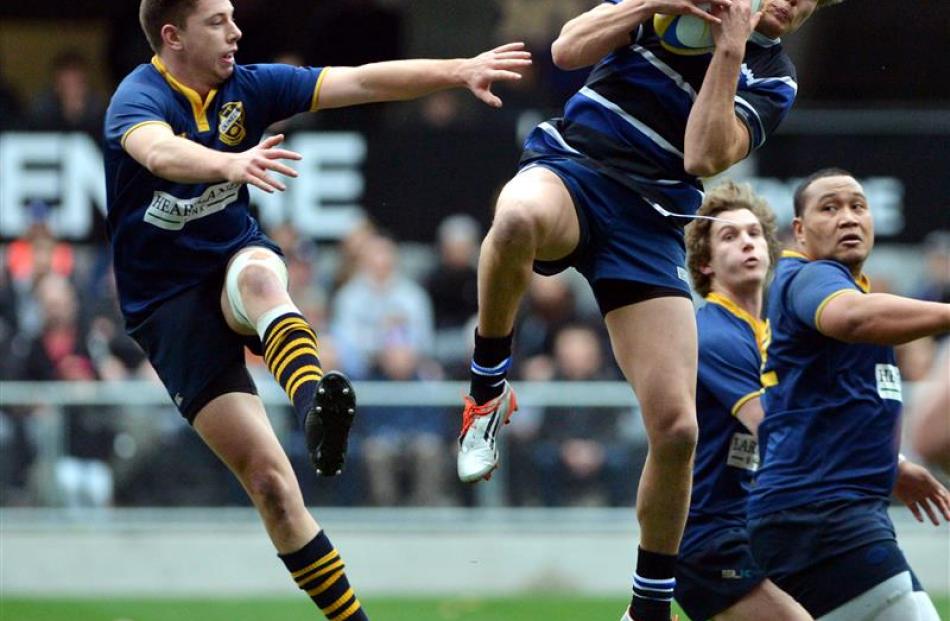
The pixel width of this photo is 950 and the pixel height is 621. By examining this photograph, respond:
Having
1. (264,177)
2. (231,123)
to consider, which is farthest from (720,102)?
(231,123)

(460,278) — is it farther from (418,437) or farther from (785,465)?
(785,465)

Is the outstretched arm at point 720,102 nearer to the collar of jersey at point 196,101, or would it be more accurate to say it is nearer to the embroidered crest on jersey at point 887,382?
the embroidered crest on jersey at point 887,382

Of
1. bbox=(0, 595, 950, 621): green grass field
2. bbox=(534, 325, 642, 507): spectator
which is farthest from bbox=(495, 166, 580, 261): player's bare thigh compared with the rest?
bbox=(534, 325, 642, 507): spectator

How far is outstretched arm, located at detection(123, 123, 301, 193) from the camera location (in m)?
6.49

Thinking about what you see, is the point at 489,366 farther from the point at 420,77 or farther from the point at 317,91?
the point at 317,91

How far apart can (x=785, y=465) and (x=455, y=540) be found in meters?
6.37

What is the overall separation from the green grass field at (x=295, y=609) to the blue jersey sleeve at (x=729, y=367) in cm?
450

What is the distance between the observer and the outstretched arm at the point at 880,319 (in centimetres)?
614

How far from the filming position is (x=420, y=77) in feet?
24.1

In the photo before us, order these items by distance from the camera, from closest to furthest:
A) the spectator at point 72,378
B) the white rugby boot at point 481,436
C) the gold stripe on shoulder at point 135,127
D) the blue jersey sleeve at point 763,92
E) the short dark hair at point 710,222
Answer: the blue jersey sleeve at point 763,92 < the white rugby boot at point 481,436 < the gold stripe on shoulder at point 135,127 < the short dark hair at point 710,222 < the spectator at point 72,378

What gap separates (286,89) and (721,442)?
2209 mm

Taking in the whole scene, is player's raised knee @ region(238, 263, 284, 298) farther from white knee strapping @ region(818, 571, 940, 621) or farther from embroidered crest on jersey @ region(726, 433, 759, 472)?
white knee strapping @ region(818, 571, 940, 621)

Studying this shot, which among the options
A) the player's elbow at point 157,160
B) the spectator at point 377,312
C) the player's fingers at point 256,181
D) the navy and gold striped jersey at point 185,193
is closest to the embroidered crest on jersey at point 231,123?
the navy and gold striped jersey at point 185,193

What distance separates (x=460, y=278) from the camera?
14102 millimetres
